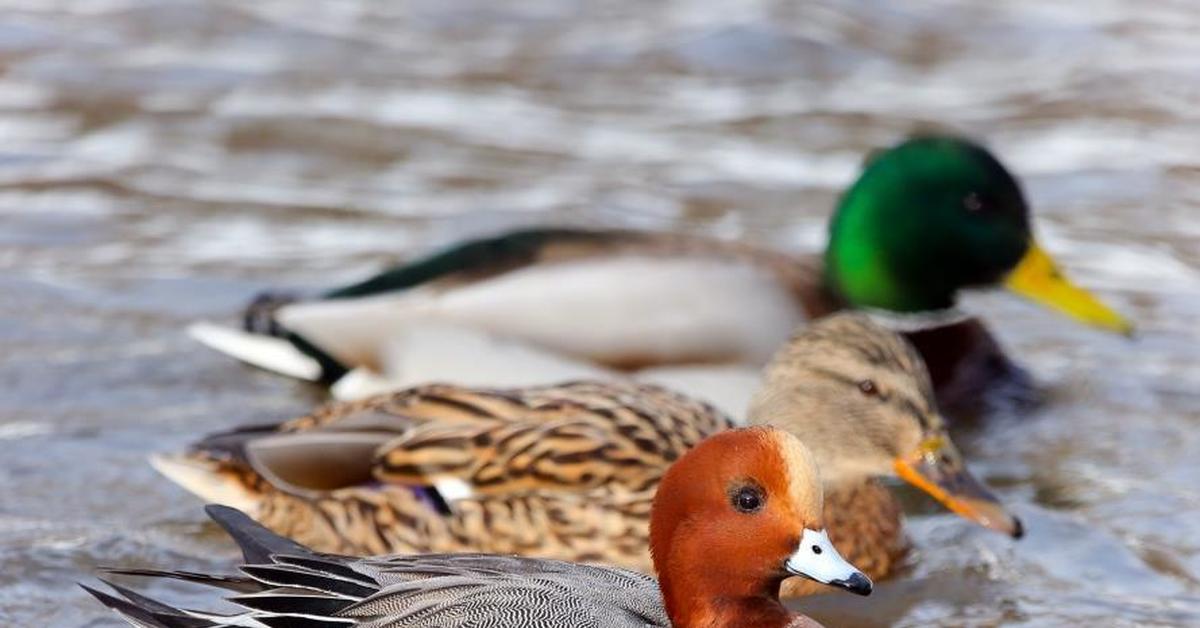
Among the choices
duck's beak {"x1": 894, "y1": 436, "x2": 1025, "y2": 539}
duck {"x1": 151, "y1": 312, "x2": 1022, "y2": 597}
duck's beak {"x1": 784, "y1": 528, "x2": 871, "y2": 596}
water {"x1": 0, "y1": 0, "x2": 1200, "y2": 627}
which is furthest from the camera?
water {"x1": 0, "y1": 0, "x2": 1200, "y2": 627}

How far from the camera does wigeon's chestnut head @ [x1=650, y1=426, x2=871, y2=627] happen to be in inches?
176

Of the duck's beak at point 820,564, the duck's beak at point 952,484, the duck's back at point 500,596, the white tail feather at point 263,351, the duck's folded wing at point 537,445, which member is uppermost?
the duck's beak at point 820,564

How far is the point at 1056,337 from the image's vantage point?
8.56 meters

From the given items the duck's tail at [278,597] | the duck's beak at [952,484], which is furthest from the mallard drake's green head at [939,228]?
the duck's tail at [278,597]

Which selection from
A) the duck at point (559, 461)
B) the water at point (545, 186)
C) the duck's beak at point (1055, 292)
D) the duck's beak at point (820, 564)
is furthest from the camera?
the duck's beak at point (1055, 292)

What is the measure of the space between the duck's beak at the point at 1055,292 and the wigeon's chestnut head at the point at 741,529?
346 centimetres

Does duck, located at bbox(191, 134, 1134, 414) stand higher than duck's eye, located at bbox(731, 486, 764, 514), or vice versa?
duck's eye, located at bbox(731, 486, 764, 514)

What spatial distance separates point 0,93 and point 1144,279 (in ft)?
18.4

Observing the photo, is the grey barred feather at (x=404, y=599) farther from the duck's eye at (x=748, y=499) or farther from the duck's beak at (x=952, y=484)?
the duck's beak at (x=952, y=484)

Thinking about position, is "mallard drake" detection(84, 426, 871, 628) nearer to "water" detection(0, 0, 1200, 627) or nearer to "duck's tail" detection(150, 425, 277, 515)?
"water" detection(0, 0, 1200, 627)

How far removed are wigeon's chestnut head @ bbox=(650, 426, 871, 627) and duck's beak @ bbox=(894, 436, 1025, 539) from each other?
146 cm

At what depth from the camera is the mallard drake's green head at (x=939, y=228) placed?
7.75m

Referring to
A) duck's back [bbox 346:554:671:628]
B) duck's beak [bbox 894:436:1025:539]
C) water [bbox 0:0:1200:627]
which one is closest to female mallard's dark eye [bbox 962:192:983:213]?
water [bbox 0:0:1200:627]

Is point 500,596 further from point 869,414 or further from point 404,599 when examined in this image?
point 869,414
